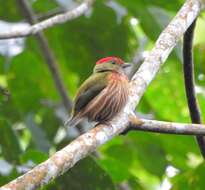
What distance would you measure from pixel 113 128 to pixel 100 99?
75cm

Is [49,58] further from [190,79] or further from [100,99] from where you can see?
[190,79]

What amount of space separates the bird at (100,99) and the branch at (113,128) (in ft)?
0.42

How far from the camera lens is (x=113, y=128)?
394cm

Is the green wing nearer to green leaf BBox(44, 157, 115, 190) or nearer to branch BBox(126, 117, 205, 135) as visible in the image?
green leaf BBox(44, 157, 115, 190)

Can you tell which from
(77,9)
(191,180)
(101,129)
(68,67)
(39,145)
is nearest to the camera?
(101,129)

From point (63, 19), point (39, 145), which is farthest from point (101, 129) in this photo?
point (39, 145)

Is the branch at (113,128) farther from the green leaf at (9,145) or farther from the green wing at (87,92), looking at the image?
the green leaf at (9,145)

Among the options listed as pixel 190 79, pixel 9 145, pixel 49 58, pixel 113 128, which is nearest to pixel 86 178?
pixel 113 128

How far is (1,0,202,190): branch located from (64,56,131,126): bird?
0.42ft

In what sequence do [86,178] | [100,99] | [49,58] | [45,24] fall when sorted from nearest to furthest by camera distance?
[86,178], [45,24], [100,99], [49,58]

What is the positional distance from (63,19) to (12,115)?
1201 mm

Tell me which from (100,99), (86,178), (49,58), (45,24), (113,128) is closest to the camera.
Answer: (113,128)

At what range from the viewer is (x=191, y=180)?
15.2 ft

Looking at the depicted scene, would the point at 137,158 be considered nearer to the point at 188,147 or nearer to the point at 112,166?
the point at 188,147
